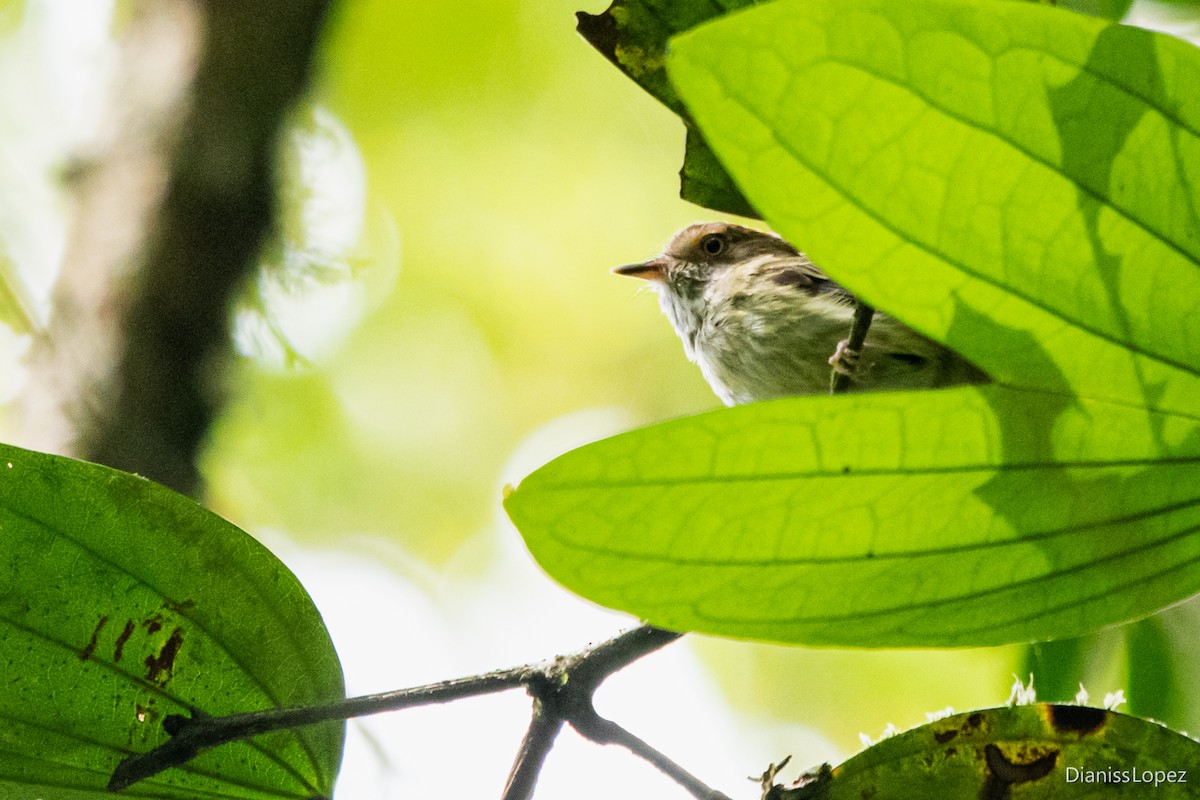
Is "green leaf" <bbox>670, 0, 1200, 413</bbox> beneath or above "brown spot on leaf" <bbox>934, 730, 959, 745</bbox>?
above

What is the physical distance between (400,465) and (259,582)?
364cm

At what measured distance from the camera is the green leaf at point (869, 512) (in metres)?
0.72

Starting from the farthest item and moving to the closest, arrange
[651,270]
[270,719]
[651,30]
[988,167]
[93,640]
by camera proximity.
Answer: [651,270] → [651,30] → [93,640] → [270,719] → [988,167]

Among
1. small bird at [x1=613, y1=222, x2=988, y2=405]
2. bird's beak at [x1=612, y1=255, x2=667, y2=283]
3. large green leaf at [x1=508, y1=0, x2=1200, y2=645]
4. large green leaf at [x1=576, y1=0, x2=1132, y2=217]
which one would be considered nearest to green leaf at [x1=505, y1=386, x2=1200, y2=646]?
large green leaf at [x1=508, y1=0, x2=1200, y2=645]

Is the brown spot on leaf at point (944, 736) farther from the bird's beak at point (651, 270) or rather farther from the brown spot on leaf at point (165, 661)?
the bird's beak at point (651, 270)

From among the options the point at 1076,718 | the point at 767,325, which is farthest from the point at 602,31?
the point at 767,325

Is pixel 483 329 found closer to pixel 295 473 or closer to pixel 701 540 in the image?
pixel 295 473

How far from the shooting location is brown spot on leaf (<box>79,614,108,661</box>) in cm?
114

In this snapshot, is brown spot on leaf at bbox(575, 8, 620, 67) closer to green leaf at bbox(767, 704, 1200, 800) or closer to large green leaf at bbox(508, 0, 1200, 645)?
large green leaf at bbox(508, 0, 1200, 645)

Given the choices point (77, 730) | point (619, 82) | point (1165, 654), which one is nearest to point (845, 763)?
point (77, 730)

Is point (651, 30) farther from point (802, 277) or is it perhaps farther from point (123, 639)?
point (802, 277)

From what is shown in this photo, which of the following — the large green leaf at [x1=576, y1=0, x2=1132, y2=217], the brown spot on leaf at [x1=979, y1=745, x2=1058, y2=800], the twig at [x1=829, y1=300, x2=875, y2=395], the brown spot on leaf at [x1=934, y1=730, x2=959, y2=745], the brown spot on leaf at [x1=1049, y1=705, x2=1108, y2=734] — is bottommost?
the brown spot on leaf at [x1=979, y1=745, x2=1058, y2=800]

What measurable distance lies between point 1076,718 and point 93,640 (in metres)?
1.00

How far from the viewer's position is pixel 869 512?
77 centimetres
